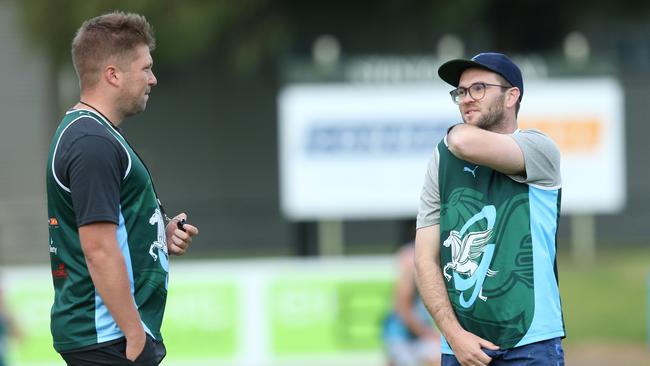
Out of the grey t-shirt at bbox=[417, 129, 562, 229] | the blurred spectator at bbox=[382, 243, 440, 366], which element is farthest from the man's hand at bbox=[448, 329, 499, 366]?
the blurred spectator at bbox=[382, 243, 440, 366]

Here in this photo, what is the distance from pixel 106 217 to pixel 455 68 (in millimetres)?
1392

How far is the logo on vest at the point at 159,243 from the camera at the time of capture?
4031mm

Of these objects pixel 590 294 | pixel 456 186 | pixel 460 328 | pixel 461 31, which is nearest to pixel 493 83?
pixel 456 186

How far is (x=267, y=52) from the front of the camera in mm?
19141

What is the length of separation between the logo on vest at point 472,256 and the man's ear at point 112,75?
4.21 ft

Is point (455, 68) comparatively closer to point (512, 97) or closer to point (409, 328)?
point (512, 97)

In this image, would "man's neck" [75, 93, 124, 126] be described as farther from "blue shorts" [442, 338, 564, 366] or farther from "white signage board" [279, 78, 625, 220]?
"white signage board" [279, 78, 625, 220]

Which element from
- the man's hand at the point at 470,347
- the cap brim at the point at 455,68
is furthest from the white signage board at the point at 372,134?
the man's hand at the point at 470,347

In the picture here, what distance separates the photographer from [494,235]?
421 centimetres

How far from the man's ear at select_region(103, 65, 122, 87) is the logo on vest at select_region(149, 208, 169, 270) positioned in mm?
451

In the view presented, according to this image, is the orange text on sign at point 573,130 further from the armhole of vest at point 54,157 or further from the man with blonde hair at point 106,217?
the armhole of vest at point 54,157

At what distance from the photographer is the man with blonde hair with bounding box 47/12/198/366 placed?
12.5ft

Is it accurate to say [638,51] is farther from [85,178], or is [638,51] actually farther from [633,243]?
[85,178]

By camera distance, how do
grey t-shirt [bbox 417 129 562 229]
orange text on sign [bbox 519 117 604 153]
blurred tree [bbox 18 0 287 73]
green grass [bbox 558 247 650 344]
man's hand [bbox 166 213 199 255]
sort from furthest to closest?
blurred tree [bbox 18 0 287 73] < orange text on sign [bbox 519 117 604 153] < green grass [bbox 558 247 650 344] < man's hand [bbox 166 213 199 255] < grey t-shirt [bbox 417 129 562 229]
